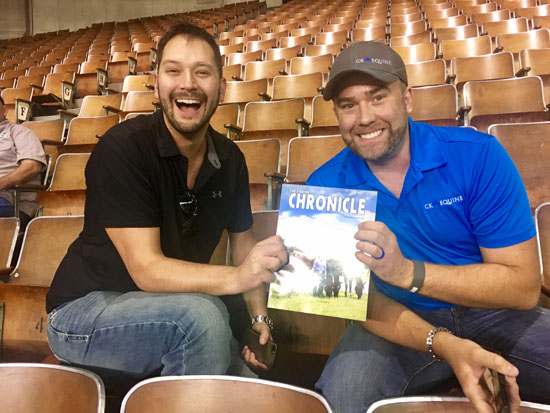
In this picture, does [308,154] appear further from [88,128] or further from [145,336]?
[88,128]

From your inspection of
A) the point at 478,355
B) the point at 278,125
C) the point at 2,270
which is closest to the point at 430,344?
the point at 478,355

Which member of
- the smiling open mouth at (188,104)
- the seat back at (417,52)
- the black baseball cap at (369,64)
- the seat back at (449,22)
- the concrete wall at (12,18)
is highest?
the concrete wall at (12,18)

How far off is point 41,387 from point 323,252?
0.35m

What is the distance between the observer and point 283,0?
5.51 m

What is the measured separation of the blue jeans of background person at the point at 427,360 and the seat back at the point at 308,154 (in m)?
0.66

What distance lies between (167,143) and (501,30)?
7.84ft

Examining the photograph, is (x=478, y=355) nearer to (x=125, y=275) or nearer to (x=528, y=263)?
(x=528, y=263)

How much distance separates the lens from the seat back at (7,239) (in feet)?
2.93

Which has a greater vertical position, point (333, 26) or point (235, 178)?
point (333, 26)

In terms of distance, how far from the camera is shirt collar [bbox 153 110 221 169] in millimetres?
616

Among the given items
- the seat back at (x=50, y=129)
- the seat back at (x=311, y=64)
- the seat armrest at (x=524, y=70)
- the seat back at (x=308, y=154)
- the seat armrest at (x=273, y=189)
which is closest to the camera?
the seat armrest at (x=273, y=189)

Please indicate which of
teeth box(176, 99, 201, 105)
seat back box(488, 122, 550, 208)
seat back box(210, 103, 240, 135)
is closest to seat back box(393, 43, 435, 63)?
seat back box(210, 103, 240, 135)

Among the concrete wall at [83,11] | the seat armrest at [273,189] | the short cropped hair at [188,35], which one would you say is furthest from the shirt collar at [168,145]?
the concrete wall at [83,11]

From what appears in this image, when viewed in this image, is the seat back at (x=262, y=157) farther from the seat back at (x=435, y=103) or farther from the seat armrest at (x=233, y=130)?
the seat back at (x=435, y=103)
